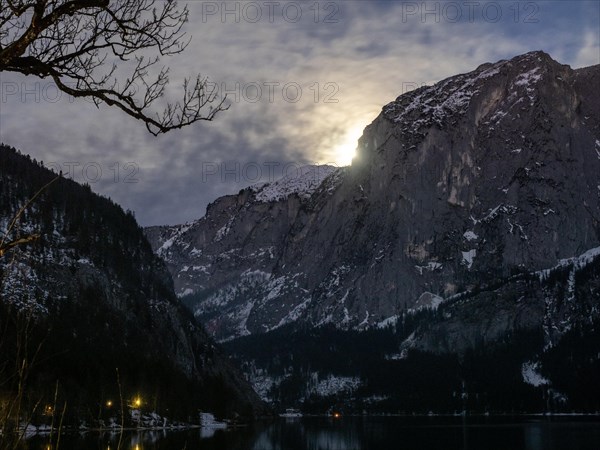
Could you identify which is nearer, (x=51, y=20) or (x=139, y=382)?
(x=51, y=20)

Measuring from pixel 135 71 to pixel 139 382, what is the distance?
154 metres

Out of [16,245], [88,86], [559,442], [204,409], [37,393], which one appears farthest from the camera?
[204,409]

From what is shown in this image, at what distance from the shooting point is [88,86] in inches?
311

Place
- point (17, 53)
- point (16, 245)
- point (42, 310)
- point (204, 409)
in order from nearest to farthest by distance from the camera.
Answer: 1. point (16, 245)
2. point (17, 53)
3. point (42, 310)
4. point (204, 409)

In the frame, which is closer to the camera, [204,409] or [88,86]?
[88,86]

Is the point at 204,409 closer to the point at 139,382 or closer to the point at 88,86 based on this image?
the point at 139,382

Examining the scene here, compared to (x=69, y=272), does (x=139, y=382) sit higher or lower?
lower

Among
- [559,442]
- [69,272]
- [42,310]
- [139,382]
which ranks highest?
[69,272]

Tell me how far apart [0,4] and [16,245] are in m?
2.41

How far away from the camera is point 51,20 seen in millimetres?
6914

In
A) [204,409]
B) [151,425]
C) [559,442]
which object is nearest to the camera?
[559,442]

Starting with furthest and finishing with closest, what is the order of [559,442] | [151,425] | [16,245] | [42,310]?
1. [42,310]
2. [151,425]
3. [559,442]
4. [16,245]

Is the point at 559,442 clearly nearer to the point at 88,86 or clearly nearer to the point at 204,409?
the point at 204,409

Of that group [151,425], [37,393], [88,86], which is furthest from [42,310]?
[88,86]
